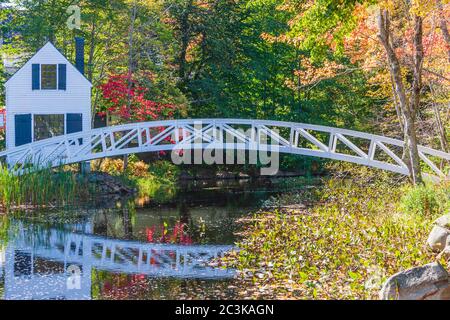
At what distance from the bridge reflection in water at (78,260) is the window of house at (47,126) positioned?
8.56 m

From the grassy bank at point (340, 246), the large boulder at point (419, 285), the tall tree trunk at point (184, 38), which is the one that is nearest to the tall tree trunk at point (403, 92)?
the grassy bank at point (340, 246)

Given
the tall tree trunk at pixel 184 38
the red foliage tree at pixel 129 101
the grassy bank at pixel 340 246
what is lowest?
the grassy bank at pixel 340 246

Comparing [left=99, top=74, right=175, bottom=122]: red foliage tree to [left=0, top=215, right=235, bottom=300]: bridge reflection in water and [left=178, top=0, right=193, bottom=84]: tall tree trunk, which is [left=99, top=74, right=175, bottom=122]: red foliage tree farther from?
[left=0, top=215, right=235, bottom=300]: bridge reflection in water

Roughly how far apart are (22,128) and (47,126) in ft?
2.84

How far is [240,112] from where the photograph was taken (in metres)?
33.5

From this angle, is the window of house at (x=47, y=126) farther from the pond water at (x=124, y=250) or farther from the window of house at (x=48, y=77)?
the pond water at (x=124, y=250)

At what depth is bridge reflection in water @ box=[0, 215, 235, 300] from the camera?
1290cm

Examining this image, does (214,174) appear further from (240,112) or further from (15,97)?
(15,97)

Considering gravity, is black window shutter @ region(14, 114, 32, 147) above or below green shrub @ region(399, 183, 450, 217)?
above

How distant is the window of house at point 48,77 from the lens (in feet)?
88.9

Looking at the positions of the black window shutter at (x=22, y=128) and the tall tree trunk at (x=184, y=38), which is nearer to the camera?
the black window shutter at (x=22, y=128)

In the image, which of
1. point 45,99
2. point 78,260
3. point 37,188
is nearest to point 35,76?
point 45,99

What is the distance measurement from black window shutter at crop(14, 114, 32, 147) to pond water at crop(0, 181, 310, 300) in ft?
14.6

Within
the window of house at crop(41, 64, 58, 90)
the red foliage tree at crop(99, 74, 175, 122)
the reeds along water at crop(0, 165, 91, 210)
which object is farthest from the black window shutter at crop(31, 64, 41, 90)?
the reeds along water at crop(0, 165, 91, 210)
